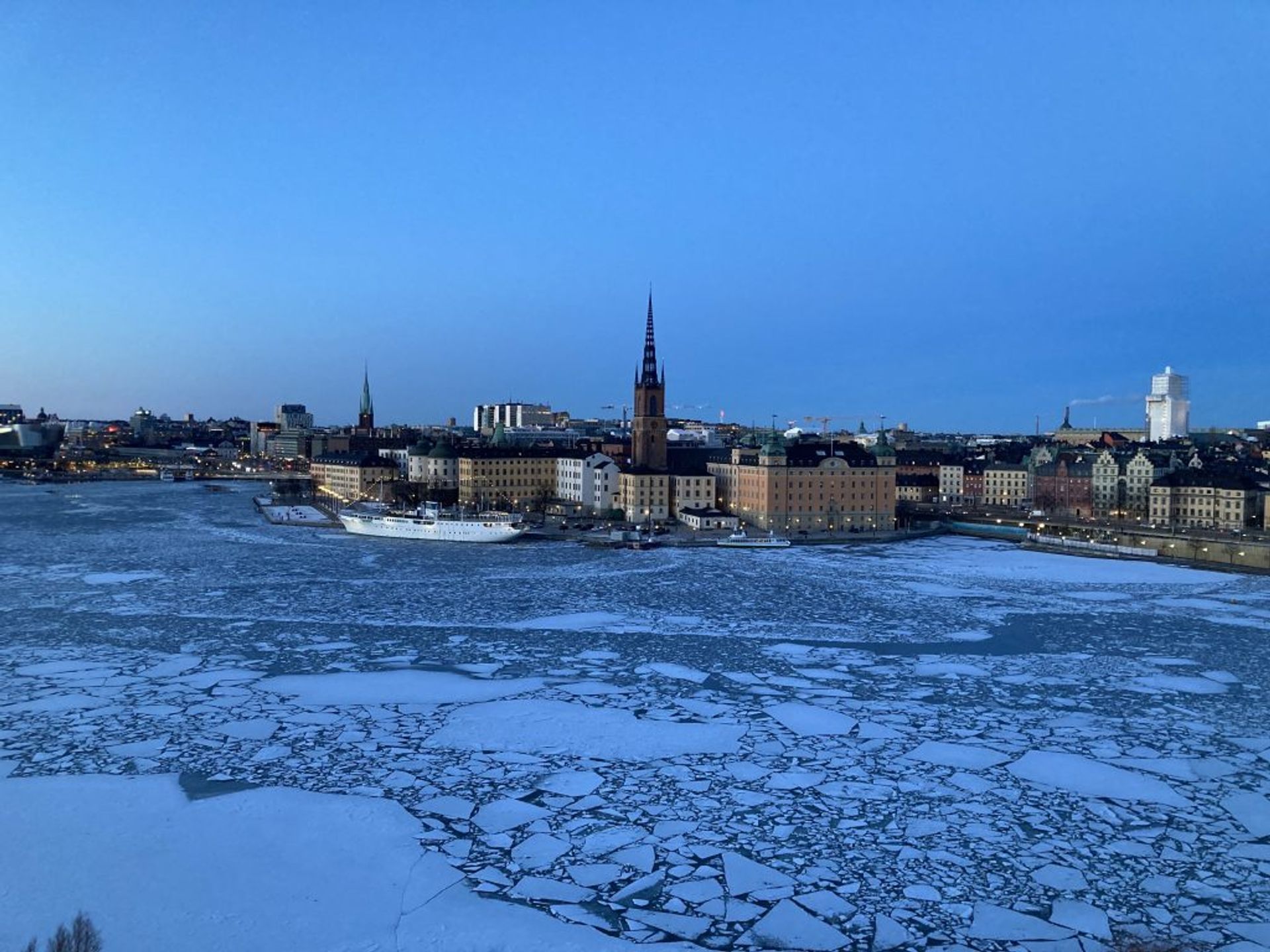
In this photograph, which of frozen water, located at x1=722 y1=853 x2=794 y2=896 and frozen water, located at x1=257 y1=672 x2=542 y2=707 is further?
frozen water, located at x1=257 y1=672 x2=542 y2=707

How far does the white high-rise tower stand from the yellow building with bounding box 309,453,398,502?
290ft

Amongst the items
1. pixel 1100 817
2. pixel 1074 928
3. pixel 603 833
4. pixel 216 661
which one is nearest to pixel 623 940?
pixel 603 833

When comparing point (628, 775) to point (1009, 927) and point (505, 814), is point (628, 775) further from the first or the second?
point (1009, 927)

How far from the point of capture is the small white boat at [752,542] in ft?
129

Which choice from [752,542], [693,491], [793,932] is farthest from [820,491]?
[793,932]

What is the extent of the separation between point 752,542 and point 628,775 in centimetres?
2896

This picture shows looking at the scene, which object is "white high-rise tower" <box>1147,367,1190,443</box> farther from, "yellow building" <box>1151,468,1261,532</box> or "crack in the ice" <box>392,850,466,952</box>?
"crack in the ice" <box>392,850,466,952</box>

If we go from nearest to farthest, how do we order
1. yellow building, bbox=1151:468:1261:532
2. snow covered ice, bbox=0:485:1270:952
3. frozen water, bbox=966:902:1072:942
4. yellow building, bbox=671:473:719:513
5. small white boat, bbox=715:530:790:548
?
1. frozen water, bbox=966:902:1072:942
2. snow covered ice, bbox=0:485:1270:952
3. small white boat, bbox=715:530:790:548
4. yellow building, bbox=1151:468:1261:532
5. yellow building, bbox=671:473:719:513

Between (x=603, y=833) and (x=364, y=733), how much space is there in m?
4.28

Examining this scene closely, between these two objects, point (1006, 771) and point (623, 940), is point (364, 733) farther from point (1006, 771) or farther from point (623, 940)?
point (1006, 771)

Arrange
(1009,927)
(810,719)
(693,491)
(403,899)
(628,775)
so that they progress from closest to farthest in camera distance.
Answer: (1009,927)
(403,899)
(628,775)
(810,719)
(693,491)

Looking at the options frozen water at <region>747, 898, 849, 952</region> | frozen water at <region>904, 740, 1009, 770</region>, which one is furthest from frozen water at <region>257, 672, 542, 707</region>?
frozen water at <region>747, 898, 849, 952</region>

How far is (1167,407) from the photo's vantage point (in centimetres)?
11675

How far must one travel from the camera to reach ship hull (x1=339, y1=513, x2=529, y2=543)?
4066 centimetres
